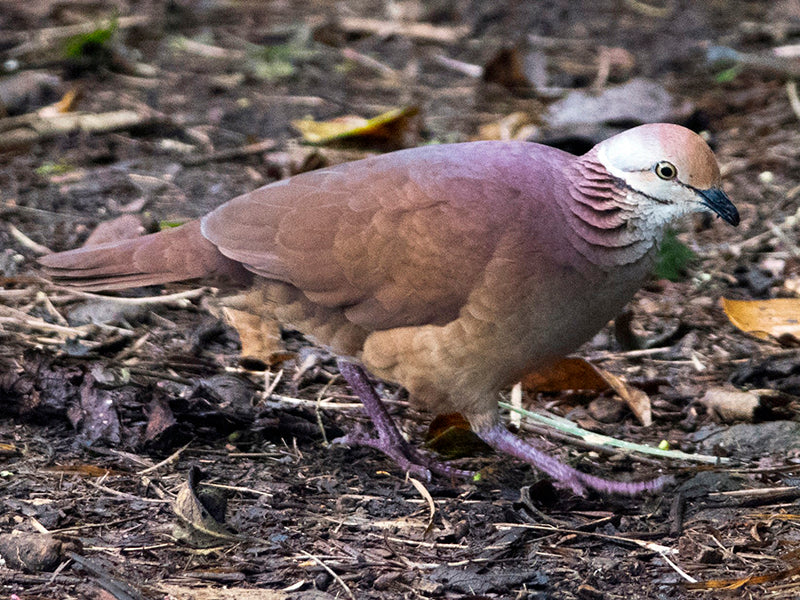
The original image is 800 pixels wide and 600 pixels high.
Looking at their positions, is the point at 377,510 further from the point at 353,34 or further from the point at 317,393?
the point at 353,34

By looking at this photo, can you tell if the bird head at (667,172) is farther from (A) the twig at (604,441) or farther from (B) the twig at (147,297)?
(B) the twig at (147,297)

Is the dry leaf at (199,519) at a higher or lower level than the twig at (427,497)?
higher

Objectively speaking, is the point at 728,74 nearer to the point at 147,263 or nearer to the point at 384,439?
the point at 384,439

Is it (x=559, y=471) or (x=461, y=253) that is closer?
(x=461, y=253)

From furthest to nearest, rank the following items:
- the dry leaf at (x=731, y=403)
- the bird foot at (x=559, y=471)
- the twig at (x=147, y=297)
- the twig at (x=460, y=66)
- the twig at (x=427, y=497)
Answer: the twig at (x=460, y=66) < the twig at (x=147, y=297) < the dry leaf at (x=731, y=403) < the bird foot at (x=559, y=471) < the twig at (x=427, y=497)

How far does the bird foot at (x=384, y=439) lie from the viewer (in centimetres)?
321

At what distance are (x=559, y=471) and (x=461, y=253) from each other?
0.77 meters

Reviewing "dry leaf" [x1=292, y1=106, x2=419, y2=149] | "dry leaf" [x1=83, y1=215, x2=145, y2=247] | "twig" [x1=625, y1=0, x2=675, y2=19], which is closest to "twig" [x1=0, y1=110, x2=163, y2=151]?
"dry leaf" [x1=292, y1=106, x2=419, y2=149]

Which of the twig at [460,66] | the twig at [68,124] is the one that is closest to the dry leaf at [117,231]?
the twig at [68,124]

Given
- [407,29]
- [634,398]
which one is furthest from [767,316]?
[407,29]

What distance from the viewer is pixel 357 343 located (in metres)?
3.16

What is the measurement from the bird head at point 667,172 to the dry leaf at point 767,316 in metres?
0.86

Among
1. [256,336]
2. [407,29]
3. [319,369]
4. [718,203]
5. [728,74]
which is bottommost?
[319,369]

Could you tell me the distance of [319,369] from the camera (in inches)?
148
